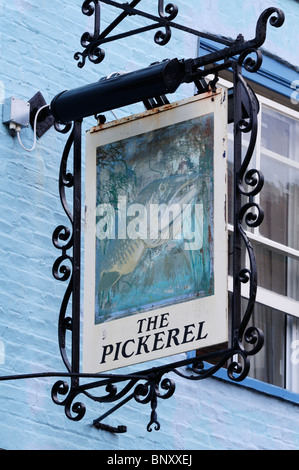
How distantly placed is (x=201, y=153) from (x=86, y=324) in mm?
1110

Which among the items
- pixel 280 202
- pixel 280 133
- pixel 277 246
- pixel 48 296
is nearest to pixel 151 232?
pixel 48 296

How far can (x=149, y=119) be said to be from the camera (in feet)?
23.4

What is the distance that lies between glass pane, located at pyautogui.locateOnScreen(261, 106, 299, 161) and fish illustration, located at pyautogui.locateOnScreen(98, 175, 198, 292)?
2.97 m

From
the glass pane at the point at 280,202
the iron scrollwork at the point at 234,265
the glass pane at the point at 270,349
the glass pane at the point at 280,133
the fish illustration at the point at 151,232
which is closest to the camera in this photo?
the iron scrollwork at the point at 234,265

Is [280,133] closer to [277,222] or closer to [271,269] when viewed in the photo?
[277,222]

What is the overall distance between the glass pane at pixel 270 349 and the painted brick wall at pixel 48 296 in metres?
0.45

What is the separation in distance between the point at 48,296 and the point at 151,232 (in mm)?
1119

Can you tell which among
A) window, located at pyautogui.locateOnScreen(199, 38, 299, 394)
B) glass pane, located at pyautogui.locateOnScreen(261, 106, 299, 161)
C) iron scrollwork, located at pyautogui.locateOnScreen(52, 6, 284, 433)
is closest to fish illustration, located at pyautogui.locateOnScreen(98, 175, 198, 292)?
iron scrollwork, located at pyautogui.locateOnScreen(52, 6, 284, 433)

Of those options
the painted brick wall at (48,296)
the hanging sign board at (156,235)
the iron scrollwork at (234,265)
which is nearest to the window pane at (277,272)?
the painted brick wall at (48,296)

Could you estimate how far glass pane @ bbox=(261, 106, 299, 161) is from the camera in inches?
388

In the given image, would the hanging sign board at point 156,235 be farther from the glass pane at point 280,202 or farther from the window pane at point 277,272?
the glass pane at point 280,202

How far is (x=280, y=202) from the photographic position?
988 cm

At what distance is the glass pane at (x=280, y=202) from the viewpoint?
31.9 feet

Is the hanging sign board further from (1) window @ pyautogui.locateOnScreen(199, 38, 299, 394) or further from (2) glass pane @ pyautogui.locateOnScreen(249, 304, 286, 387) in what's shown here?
(2) glass pane @ pyautogui.locateOnScreen(249, 304, 286, 387)
